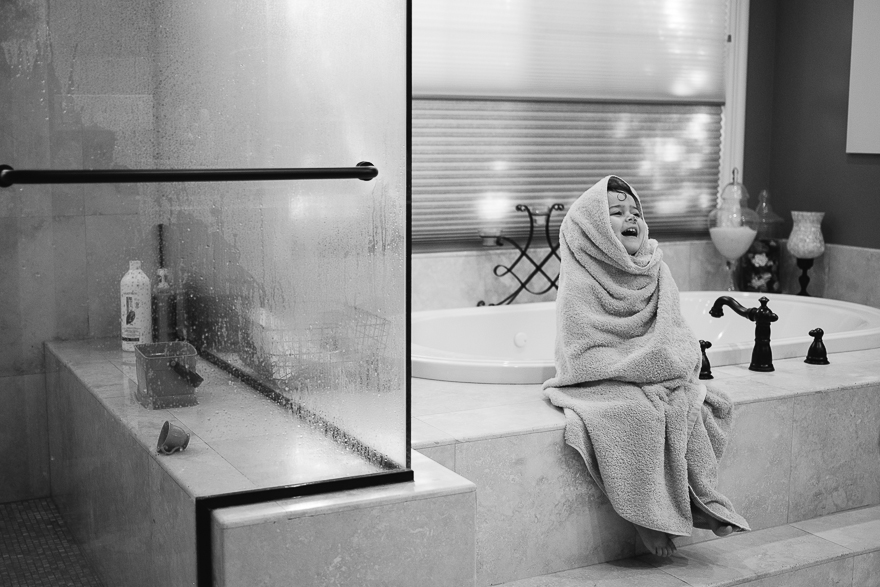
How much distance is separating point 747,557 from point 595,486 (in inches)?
16.6

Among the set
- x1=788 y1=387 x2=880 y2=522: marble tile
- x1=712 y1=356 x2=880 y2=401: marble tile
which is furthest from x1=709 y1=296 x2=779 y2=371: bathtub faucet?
x1=788 y1=387 x2=880 y2=522: marble tile

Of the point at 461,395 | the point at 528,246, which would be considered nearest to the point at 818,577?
the point at 461,395

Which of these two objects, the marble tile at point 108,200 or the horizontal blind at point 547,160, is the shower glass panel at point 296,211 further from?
the horizontal blind at point 547,160

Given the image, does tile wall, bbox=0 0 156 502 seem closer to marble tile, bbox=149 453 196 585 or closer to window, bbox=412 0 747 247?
marble tile, bbox=149 453 196 585

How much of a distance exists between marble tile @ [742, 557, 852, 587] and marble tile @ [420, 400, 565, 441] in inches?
23.0

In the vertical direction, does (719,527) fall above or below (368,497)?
below

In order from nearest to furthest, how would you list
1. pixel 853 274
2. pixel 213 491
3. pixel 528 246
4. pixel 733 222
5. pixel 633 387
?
1. pixel 213 491
2. pixel 633 387
3. pixel 528 246
4. pixel 853 274
5. pixel 733 222

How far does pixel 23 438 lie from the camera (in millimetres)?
1331

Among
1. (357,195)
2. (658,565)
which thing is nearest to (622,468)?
(658,565)

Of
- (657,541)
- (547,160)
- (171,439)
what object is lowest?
(657,541)

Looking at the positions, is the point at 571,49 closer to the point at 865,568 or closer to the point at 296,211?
the point at 865,568

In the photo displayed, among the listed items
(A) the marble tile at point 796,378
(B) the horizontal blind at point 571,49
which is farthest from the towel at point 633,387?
(B) the horizontal blind at point 571,49

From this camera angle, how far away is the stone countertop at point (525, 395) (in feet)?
7.31

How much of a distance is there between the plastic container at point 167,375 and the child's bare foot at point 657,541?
50.2 inches
